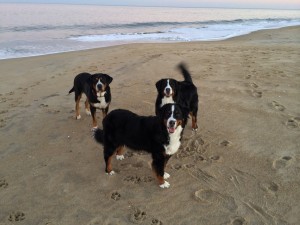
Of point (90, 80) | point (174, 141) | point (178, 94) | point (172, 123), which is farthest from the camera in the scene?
point (90, 80)

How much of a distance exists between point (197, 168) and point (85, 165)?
1.71 metres

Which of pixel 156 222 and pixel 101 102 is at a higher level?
pixel 101 102

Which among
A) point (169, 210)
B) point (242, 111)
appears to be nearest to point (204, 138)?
point (242, 111)

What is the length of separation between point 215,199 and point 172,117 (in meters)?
1.16

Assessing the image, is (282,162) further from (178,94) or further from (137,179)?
(137,179)

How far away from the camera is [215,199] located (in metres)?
3.69

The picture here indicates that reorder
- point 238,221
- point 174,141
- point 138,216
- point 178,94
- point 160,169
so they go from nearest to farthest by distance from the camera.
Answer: point 238,221, point 138,216, point 174,141, point 160,169, point 178,94

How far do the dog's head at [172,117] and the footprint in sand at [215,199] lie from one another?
0.91 m

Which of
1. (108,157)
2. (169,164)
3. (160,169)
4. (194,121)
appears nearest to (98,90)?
(108,157)

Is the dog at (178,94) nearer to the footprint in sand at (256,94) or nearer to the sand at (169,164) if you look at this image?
the sand at (169,164)

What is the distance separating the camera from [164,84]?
4938 millimetres

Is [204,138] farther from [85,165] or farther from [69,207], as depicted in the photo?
[69,207]

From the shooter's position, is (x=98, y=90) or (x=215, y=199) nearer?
(x=215, y=199)

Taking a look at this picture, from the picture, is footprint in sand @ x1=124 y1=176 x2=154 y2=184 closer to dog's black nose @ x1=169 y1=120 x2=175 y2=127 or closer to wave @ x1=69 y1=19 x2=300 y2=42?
dog's black nose @ x1=169 y1=120 x2=175 y2=127
